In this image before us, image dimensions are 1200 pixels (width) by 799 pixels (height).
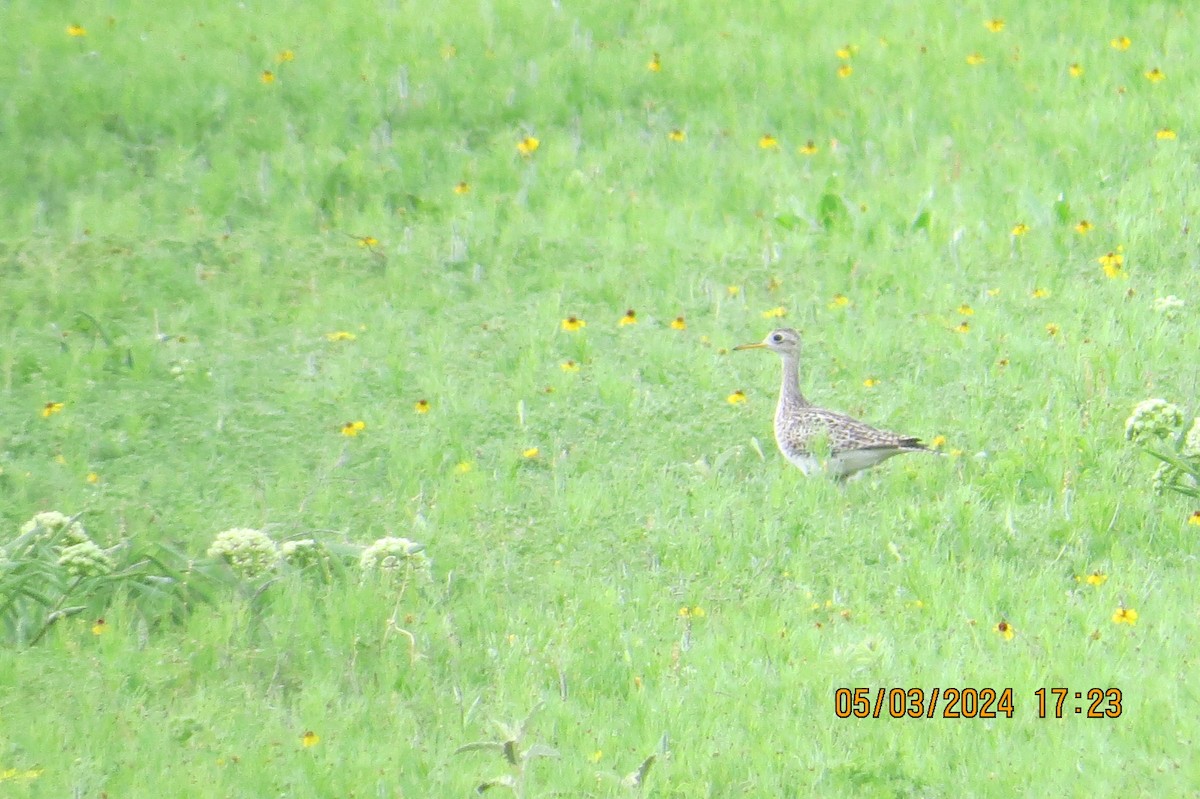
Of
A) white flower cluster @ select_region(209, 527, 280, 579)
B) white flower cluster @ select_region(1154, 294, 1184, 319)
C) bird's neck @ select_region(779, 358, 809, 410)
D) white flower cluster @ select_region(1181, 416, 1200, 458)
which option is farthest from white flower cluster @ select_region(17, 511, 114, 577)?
white flower cluster @ select_region(1154, 294, 1184, 319)

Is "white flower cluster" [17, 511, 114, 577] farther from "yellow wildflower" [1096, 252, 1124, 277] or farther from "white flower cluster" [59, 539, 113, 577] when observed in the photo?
"yellow wildflower" [1096, 252, 1124, 277]

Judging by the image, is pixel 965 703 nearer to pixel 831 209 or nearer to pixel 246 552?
pixel 246 552

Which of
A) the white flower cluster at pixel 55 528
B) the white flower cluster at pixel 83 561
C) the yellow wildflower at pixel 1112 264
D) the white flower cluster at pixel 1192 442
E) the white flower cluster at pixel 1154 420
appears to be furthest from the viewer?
the yellow wildflower at pixel 1112 264

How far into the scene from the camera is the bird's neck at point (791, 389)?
8.38 m

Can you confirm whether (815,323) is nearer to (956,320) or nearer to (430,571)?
(956,320)

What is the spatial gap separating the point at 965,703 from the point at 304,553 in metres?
2.76

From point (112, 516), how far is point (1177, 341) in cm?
561

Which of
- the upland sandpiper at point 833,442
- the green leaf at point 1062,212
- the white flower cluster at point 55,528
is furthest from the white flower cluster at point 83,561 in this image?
the green leaf at point 1062,212

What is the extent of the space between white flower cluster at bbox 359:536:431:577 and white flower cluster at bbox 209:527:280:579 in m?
0.37

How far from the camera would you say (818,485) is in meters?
7.76

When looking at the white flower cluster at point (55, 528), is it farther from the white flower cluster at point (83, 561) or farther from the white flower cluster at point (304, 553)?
the white flower cluster at point (304, 553)

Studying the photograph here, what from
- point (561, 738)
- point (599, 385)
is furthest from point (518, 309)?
point (561, 738)

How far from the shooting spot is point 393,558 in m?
6.81

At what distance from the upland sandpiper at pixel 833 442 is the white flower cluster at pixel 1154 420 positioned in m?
0.93
